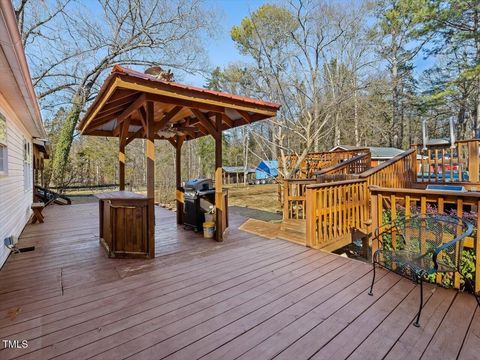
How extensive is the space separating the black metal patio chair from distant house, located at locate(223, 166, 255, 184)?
84.1 feet

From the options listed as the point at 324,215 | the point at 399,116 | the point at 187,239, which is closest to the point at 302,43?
the point at 324,215

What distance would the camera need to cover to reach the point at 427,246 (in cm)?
281

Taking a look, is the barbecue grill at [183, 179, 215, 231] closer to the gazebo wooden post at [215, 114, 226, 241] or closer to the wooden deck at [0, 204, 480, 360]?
the gazebo wooden post at [215, 114, 226, 241]

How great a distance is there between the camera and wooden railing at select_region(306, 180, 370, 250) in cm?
410

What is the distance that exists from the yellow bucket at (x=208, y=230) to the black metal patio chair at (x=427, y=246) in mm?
2863

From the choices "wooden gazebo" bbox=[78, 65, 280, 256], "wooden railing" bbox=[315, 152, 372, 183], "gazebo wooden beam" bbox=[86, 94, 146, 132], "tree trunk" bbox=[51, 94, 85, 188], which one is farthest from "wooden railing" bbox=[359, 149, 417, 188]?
"tree trunk" bbox=[51, 94, 85, 188]

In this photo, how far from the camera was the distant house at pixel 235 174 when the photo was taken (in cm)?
2918

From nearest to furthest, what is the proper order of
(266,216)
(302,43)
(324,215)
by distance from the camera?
(324,215) < (266,216) < (302,43)

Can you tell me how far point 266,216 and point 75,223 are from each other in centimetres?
561

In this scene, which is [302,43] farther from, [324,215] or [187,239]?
[187,239]

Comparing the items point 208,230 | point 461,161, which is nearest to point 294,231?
point 208,230

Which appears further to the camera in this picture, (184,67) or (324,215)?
(184,67)

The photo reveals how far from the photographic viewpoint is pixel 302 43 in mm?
10008

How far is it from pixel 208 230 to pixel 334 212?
7.75ft
